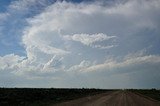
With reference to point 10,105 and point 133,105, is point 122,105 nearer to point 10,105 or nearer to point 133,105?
point 133,105

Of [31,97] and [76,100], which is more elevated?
[31,97]

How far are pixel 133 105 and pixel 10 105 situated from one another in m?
13.0

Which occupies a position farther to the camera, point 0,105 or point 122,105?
point 0,105

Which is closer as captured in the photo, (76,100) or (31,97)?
(76,100)

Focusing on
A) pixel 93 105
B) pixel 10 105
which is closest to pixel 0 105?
pixel 10 105

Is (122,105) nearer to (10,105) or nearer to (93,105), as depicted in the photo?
(93,105)

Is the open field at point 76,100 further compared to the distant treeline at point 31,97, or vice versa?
the distant treeline at point 31,97

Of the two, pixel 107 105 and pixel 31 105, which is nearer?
pixel 107 105

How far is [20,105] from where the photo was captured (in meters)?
35.8

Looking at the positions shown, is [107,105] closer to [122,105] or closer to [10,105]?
[122,105]

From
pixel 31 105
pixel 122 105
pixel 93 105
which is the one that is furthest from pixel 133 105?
pixel 31 105

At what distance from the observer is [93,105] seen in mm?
31078

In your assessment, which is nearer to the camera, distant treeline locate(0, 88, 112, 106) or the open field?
the open field

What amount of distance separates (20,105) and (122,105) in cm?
1137
